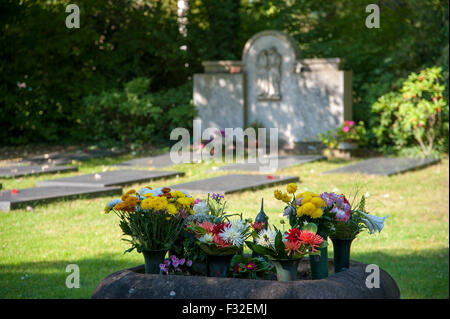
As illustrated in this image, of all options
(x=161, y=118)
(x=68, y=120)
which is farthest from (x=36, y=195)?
(x=161, y=118)

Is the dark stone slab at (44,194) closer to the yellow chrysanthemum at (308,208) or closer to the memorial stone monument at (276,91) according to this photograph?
the yellow chrysanthemum at (308,208)

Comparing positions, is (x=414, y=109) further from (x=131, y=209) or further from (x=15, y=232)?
(x=131, y=209)

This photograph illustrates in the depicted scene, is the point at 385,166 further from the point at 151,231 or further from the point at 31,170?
the point at 151,231

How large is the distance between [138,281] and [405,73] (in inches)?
340

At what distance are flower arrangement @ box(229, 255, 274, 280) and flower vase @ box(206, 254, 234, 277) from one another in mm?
54

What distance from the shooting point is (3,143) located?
178 inches

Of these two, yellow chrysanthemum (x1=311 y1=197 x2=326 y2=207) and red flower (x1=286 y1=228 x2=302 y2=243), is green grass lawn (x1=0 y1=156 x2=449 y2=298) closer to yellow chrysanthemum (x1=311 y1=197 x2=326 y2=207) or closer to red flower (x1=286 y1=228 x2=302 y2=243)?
yellow chrysanthemum (x1=311 y1=197 x2=326 y2=207)

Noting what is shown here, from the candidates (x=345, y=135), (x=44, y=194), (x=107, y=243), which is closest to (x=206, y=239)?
(x=107, y=243)

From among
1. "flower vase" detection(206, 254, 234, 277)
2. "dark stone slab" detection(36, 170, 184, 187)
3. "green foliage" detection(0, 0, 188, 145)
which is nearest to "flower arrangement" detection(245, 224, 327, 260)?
"flower vase" detection(206, 254, 234, 277)

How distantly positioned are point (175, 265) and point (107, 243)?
1.37m

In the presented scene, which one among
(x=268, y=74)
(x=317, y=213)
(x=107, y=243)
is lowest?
(x=107, y=243)

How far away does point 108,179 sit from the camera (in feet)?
17.6

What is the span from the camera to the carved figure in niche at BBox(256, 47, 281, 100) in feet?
30.6

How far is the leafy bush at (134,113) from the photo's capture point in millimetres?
7730
